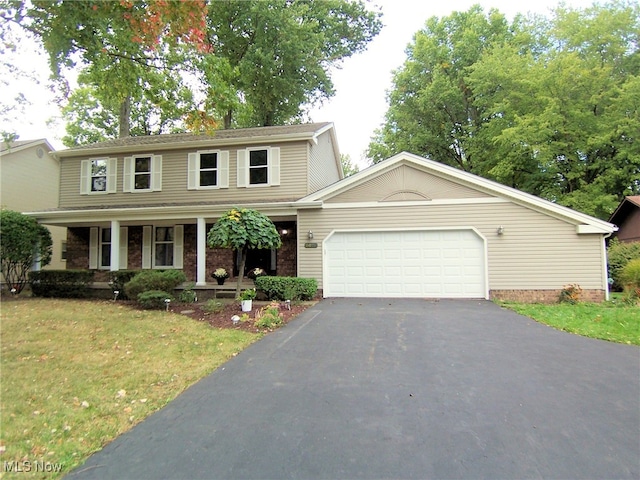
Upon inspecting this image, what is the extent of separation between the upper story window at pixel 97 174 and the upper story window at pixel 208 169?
3328mm

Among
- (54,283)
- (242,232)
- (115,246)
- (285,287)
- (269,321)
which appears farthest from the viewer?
(115,246)

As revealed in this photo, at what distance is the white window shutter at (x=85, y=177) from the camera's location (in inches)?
556

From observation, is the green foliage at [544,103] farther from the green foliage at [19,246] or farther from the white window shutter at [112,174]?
the green foliage at [19,246]

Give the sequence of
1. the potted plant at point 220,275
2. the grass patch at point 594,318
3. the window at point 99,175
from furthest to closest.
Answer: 1. the window at point 99,175
2. the potted plant at point 220,275
3. the grass patch at point 594,318

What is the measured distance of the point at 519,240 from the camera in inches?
415

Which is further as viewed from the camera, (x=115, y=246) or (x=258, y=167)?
(x=258, y=167)

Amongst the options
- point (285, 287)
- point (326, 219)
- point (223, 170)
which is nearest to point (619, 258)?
point (326, 219)

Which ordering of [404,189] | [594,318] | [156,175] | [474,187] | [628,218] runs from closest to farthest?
[594,318], [474,187], [404,189], [156,175], [628,218]

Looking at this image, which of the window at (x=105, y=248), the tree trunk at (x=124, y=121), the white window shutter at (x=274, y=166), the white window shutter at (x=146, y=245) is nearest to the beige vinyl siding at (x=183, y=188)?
the white window shutter at (x=274, y=166)

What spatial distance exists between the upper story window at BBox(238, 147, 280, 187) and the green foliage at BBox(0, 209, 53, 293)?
259 inches

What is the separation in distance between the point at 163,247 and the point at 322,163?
727 cm

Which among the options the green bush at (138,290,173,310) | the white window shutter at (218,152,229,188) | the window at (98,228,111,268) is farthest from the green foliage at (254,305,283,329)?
the window at (98,228,111,268)

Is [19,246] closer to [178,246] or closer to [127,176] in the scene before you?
[127,176]

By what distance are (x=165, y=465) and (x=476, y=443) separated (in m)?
2.39
